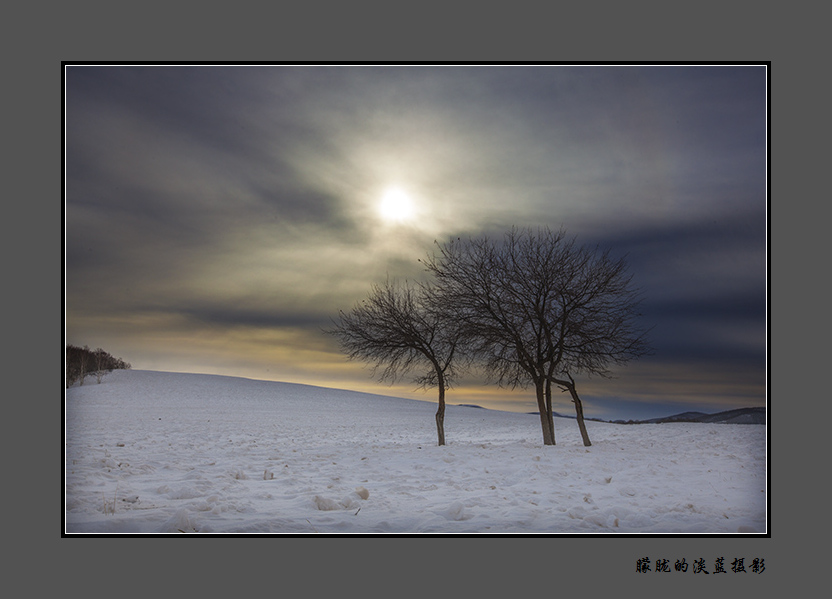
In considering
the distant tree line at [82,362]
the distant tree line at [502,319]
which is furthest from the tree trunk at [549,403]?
the distant tree line at [82,362]

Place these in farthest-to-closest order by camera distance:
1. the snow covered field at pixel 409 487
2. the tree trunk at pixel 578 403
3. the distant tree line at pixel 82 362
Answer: the tree trunk at pixel 578 403, the distant tree line at pixel 82 362, the snow covered field at pixel 409 487

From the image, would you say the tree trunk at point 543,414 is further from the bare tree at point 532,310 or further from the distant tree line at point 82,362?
the distant tree line at point 82,362

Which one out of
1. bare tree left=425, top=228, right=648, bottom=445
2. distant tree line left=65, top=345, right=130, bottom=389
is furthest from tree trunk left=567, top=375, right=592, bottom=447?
distant tree line left=65, top=345, right=130, bottom=389

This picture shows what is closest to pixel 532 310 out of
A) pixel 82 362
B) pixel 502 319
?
pixel 502 319

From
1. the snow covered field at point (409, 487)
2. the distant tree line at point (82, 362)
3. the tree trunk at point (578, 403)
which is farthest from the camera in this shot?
the tree trunk at point (578, 403)

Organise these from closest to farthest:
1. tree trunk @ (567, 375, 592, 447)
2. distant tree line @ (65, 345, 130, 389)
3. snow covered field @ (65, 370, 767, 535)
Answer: snow covered field @ (65, 370, 767, 535) < distant tree line @ (65, 345, 130, 389) < tree trunk @ (567, 375, 592, 447)

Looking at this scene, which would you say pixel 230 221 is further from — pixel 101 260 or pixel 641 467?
pixel 641 467

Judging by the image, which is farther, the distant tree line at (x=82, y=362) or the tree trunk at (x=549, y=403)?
the tree trunk at (x=549, y=403)

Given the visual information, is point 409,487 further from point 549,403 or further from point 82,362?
point 549,403

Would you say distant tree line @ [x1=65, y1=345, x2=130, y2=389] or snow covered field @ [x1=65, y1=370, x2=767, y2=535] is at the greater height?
distant tree line @ [x1=65, y1=345, x2=130, y2=389]

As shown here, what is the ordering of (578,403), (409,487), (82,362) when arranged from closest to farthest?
(409,487), (82,362), (578,403)

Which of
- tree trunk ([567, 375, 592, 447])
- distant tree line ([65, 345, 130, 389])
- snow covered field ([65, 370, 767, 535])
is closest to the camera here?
snow covered field ([65, 370, 767, 535])

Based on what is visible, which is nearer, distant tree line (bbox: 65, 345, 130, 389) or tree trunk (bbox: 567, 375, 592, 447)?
distant tree line (bbox: 65, 345, 130, 389)

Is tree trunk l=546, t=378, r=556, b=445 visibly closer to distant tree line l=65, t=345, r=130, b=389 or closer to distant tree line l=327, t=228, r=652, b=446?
distant tree line l=327, t=228, r=652, b=446
